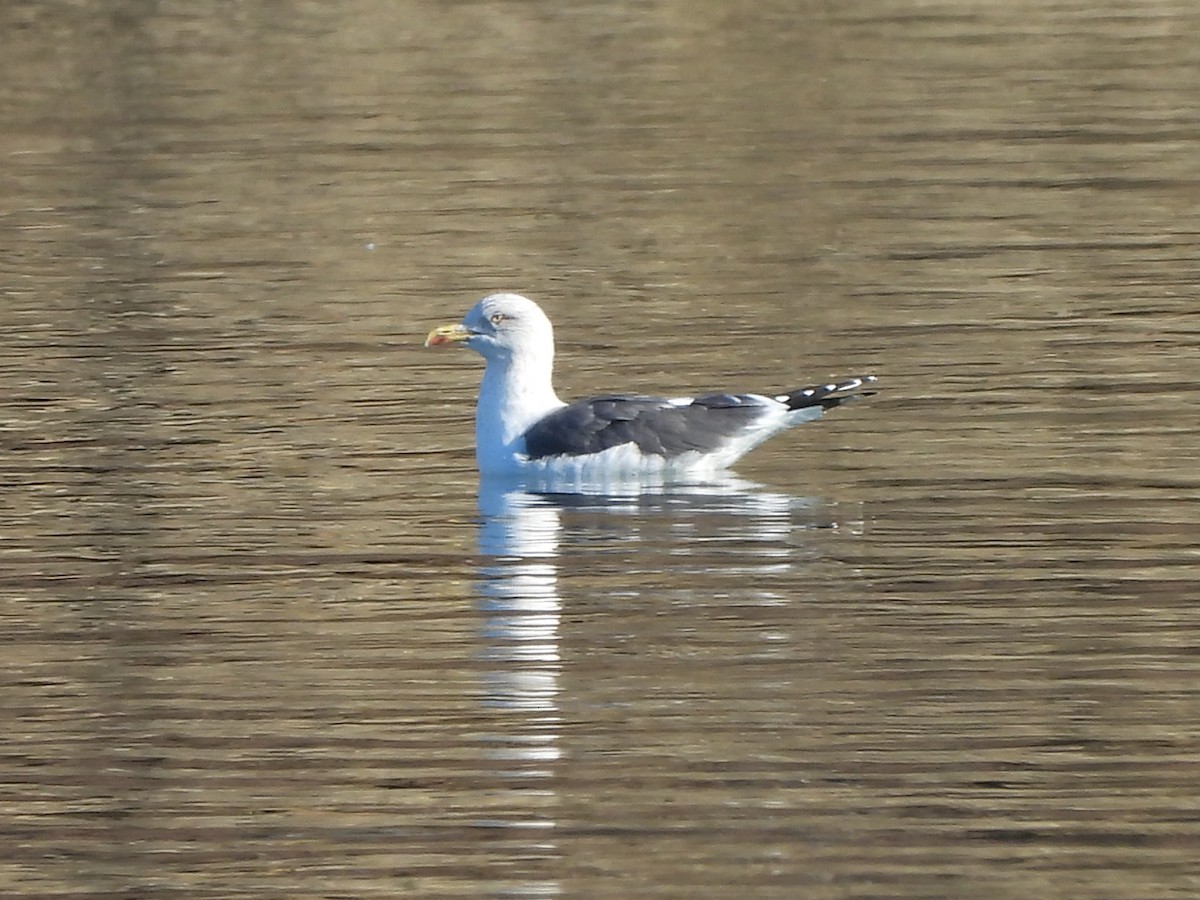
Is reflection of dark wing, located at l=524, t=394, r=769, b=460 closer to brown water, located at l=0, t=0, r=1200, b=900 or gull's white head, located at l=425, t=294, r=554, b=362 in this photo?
brown water, located at l=0, t=0, r=1200, b=900

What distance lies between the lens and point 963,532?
1201 centimetres

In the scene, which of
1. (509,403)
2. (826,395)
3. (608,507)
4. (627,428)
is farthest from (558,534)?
(826,395)

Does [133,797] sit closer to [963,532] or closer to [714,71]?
[963,532]

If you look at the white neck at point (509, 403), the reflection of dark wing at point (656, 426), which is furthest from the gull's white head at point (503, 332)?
the reflection of dark wing at point (656, 426)

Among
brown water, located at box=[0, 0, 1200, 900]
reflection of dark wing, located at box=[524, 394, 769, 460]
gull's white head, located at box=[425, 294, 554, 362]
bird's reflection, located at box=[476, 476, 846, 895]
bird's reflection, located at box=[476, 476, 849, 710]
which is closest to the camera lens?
brown water, located at box=[0, 0, 1200, 900]

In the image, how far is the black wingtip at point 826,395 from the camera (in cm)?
1373

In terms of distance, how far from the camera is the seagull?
44.6 feet

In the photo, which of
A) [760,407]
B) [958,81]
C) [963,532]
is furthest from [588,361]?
[958,81]

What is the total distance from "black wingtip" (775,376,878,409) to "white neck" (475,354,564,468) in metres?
1.16

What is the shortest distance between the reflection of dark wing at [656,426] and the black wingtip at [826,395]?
171 mm

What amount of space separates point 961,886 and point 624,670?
2532 millimetres

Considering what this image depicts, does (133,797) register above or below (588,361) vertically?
below

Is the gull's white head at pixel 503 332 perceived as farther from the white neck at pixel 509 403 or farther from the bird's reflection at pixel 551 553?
the bird's reflection at pixel 551 553

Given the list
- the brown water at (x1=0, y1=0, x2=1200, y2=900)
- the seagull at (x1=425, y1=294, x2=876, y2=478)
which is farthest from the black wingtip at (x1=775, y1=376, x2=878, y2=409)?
the brown water at (x1=0, y1=0, x2=1200, y2=900)
